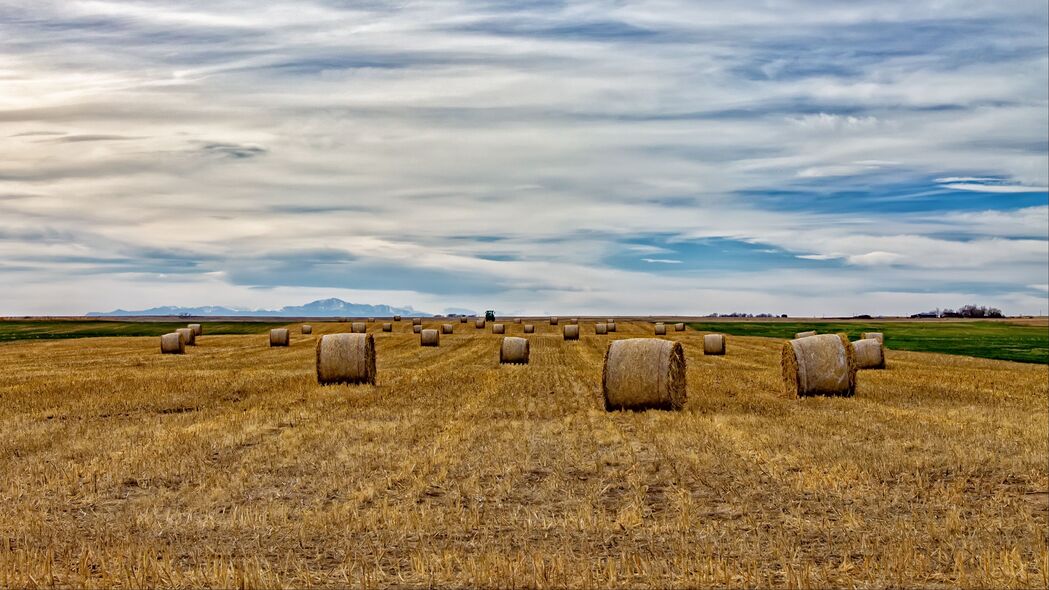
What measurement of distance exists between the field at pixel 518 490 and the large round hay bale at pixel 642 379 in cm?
59

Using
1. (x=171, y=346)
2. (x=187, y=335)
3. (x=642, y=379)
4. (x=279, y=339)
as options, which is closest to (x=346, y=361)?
(x=642, y=379)

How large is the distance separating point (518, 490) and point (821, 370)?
12853 millimetres

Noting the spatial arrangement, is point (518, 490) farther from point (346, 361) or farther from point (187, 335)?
point (187, 335)

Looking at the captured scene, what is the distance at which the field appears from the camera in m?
7.57

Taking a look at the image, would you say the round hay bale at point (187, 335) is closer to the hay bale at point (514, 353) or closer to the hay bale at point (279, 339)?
the hay bale at point (279, 339)

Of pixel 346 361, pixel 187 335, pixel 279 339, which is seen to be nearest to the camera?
pixel 346 361

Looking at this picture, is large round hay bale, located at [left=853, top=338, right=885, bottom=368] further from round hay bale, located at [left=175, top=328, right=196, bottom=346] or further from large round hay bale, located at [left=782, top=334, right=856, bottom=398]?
round hay bale, located at [left=175, top=328, right=196, bottom=346]

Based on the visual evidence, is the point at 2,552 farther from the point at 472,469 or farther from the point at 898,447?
the point at 898,447

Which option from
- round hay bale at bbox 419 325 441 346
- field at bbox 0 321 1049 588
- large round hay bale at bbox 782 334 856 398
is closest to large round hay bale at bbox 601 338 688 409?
field at bbox 0 321 1049 588

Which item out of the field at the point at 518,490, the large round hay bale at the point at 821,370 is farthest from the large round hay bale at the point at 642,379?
the large round hay bale at the point at 821,370

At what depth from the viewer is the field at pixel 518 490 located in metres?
7.57

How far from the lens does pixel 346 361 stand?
24.7 meters

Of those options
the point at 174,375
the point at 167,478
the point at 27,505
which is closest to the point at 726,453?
the point at 167,478

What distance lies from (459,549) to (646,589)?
6.32 feet
